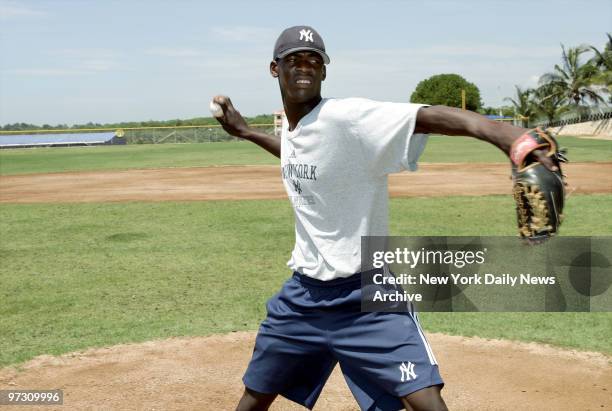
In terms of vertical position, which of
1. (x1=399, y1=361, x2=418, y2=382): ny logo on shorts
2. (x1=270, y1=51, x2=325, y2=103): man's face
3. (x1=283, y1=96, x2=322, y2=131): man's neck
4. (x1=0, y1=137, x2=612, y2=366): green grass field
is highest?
(x1=270, y1=51, x2=325, y2=103): man's face

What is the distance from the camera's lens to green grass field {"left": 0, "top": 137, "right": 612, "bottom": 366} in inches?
236

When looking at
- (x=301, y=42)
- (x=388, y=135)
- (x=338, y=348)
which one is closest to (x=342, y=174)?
(x=388, y=135)

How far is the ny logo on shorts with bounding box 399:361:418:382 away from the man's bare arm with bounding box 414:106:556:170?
0.97 metres

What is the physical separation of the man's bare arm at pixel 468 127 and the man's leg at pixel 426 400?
1.07 meters

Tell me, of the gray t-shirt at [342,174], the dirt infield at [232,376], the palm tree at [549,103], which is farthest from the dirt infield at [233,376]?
the palm tree at [549,103]

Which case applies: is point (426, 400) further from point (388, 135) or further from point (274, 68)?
point (274, 68)

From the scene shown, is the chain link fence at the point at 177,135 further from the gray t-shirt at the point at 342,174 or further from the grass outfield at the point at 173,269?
the gray t-shirt at the point at 342,174

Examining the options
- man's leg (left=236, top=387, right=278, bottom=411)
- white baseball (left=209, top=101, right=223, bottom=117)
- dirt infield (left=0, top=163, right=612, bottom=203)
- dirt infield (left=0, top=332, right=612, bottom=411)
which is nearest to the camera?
man's leg (left=236, top=387, right=278, bottom=411)

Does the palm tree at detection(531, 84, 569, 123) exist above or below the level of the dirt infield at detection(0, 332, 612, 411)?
above

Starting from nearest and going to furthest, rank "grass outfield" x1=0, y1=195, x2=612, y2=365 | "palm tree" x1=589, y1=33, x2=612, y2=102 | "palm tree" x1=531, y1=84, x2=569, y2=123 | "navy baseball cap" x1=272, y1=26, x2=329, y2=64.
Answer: "navy baseball cap" x1=272, y1=26, x2=329, y2=64
"grass outfield" x1=0, y1=195, x2=612, y2=365
"palm tree" x1=589, y1=33, x2=612, y2=102
"palm tree" x1=531, y1=84, x2=569, y2=123

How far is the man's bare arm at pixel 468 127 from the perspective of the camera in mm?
2289

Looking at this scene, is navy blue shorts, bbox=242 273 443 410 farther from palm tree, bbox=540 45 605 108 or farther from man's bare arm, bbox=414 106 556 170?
palm tree, bbox=540 45 605 108

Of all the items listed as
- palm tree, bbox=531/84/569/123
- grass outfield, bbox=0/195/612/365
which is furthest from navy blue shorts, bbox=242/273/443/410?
palm tree, bbox=531/84/569/123

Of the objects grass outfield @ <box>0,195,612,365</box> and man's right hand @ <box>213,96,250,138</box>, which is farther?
grass outfield @ <box>0,195,612,365</box>
